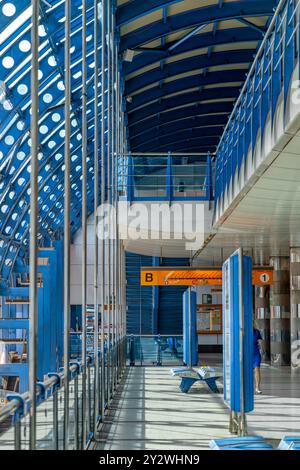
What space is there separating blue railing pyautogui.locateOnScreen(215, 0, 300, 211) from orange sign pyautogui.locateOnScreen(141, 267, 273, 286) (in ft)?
27.2

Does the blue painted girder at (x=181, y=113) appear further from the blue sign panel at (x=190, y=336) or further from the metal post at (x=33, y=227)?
the metal post at (x=33, y=227)

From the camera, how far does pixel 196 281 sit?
2805 cm

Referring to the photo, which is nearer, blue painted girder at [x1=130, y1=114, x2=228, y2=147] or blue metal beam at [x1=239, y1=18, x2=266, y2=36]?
blue metal beam at [x1=239, y1=18, x2=266, y2=36]

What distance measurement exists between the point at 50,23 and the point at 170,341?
14.4m

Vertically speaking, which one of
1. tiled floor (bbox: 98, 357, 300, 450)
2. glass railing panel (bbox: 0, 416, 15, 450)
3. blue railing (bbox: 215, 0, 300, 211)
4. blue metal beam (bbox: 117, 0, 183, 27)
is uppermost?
blue metal beam (bbox: 117, 0, 183, 27)

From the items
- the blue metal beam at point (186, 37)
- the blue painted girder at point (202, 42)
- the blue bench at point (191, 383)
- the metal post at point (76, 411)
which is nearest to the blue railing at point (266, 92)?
the metal post at point (76, 411)

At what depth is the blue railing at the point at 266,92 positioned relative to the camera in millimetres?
10680

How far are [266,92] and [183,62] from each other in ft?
62.2

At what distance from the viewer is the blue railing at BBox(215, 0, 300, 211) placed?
35.0ft

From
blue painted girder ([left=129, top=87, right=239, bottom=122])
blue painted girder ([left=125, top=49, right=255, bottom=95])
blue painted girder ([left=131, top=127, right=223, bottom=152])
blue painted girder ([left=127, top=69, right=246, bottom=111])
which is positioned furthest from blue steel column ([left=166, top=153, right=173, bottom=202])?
blue painted girder ([left=131, top=127, right=223, bottom=152])

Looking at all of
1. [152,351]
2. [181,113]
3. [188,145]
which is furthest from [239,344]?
[188,145]

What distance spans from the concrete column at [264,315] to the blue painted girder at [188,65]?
9.15 metres

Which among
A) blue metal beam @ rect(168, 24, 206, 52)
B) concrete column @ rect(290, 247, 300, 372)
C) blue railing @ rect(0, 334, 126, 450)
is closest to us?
blue railing @ rect(0, 334, 126, 450)

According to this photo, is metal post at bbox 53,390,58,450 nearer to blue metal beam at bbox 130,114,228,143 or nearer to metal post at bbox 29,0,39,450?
metal post at bbox 29,0,39,450
